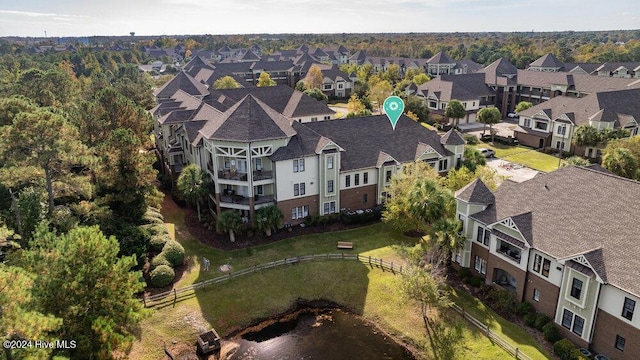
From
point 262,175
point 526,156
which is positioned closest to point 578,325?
point 262,175

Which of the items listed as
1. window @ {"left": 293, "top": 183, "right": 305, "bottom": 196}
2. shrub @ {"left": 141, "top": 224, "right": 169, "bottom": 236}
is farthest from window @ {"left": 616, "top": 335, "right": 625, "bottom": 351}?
shrub @ {"left": 141, "top": 224, "right": 169, "bottom": 236}

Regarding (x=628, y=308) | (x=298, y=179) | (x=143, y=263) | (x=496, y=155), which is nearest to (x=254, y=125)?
(x=298, y=179)

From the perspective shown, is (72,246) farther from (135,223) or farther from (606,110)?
(606,110)

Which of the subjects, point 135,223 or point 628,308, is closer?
point 628,308

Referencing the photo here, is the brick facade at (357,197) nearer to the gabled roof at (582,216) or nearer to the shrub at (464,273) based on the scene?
the shrub at (464,273)

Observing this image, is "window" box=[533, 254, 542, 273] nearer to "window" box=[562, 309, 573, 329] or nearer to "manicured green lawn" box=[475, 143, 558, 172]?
"window" box=[562, 309, 573, 329]
